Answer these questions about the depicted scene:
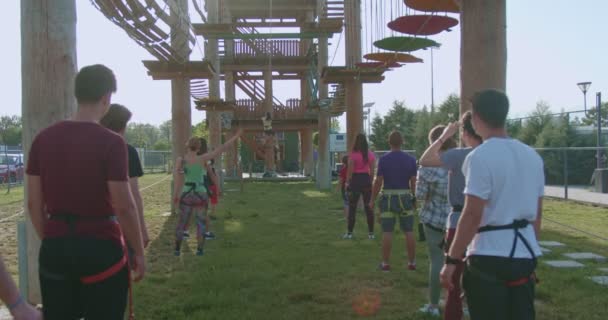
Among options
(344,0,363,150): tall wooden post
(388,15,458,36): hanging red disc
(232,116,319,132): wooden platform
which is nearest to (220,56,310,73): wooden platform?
(232,116,319,132): wooden platform

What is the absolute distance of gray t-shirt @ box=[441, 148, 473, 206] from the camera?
4438 millimetres

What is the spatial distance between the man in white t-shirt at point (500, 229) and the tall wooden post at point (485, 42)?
2001 mm

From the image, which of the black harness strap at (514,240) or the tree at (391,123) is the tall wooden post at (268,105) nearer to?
the tree at (391,123)

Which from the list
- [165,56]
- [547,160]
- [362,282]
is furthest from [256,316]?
[547,160]

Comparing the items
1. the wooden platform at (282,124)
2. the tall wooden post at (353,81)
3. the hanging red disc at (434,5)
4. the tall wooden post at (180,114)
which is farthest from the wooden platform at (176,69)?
the wooden platform at (282,124)

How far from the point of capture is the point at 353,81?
15.2m

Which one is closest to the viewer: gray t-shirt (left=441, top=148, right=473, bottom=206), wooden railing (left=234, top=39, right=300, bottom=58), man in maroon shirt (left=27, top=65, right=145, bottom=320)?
man in maroon shirt (left=27, top=65, right=145, bottom=320)

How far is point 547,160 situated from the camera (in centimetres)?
2323

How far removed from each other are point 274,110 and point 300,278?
24406 mm

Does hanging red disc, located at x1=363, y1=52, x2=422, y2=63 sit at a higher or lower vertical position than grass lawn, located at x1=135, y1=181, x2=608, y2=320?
higher

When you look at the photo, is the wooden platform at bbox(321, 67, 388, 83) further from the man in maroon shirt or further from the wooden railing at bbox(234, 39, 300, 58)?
the wooden railing at bbox(234, 39, 300, 58)

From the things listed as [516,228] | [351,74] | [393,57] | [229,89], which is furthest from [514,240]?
[229,89]

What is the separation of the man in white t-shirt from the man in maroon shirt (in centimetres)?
187

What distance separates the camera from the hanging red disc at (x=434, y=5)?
234 inches
